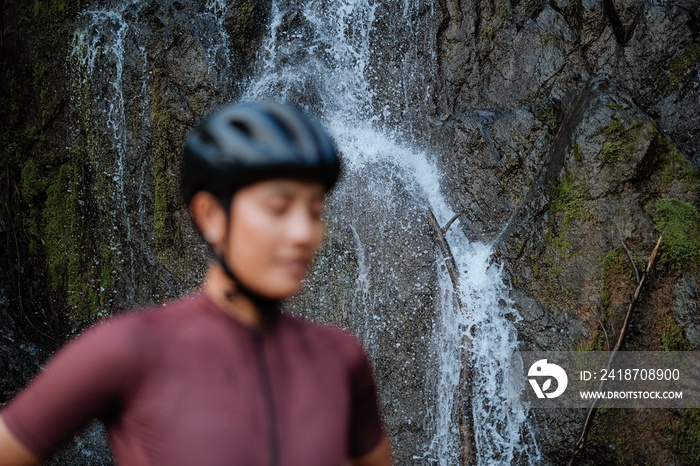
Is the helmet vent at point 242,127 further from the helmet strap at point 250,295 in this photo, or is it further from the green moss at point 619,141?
the green moss at point 619,141

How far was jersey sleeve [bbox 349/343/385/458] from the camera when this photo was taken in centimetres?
112

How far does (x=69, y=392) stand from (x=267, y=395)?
281 mm

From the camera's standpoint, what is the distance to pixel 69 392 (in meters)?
0.87

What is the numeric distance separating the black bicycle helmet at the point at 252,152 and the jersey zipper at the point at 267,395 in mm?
228

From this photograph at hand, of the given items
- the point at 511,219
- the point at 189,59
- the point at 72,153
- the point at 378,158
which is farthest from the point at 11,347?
the point at 511,219

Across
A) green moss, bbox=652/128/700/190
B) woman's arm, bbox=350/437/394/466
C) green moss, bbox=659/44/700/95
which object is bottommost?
woman's arm, bbox=350/437/394/466

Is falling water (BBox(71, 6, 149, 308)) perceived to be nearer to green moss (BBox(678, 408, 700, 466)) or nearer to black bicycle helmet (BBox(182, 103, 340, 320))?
green moss (BBox(678, 408, 700, 466))

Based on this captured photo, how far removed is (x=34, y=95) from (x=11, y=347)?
261 centimetres

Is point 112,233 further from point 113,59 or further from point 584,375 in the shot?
point 584,375

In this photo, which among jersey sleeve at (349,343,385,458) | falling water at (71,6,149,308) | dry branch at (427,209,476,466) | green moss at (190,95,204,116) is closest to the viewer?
jersey sleeve at (349,343,385,458)

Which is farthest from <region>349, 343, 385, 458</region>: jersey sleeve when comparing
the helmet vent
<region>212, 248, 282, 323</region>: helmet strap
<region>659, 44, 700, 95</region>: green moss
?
<region>659, 44, 700, 95</region>: green moss

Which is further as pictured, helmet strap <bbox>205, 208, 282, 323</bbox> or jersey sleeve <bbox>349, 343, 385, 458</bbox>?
jersey sleeve <bbox>349, 343, 385, 458</bbox>

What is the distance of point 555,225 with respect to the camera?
5621mm

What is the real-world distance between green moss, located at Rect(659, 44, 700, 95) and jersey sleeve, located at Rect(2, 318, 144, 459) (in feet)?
20.2
